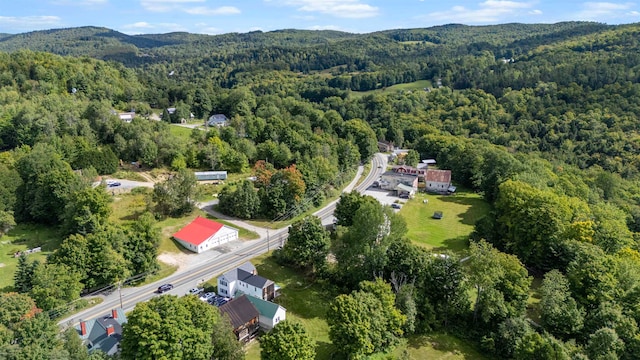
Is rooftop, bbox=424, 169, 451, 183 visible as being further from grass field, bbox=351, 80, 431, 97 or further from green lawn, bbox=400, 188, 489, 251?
grass field, bbox=351, 80, 431, 97

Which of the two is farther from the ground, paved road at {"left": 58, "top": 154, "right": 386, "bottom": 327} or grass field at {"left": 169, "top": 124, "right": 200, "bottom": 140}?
grass field at {"left": 169, "top": 124, "right": 200, "bottom": 140}

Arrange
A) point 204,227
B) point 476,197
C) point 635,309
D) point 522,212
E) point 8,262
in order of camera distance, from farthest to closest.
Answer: point 476,197 → point 204,227 → point 522,212 → point 8,262 → point 635,309

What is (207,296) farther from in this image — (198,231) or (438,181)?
(438,181)

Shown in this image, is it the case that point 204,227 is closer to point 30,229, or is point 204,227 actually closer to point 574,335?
point 30,229

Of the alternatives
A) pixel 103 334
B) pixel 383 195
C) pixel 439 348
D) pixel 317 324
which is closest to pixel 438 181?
pixel 383 195

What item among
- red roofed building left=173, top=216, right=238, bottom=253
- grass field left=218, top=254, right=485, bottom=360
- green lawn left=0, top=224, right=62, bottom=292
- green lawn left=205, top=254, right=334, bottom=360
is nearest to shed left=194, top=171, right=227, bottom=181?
red roofed building left=173, top=216, right=238, bottom=253

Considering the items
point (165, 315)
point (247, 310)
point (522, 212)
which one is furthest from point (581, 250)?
point (165, 315)
